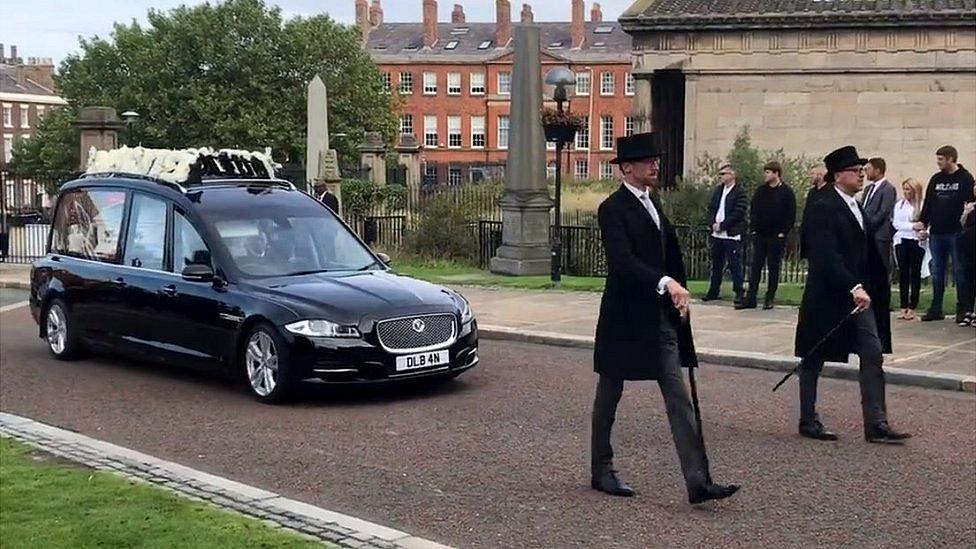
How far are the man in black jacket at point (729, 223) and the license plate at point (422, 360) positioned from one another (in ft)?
20.5

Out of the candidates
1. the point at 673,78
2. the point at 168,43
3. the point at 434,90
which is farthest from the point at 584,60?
the point at 673,78

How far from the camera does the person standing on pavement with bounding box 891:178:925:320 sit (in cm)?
1344

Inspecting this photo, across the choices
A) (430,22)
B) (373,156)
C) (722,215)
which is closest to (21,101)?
(430,22)

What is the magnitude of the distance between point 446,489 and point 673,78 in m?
23.1

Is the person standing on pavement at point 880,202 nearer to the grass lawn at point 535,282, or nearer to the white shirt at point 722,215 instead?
the grass lawn at point 535,282

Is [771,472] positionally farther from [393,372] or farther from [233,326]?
[233,326]

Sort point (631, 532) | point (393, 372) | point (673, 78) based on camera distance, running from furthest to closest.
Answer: point (673, 78) → point (393, 372) → point (631, 532)

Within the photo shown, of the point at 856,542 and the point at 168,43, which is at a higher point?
the point at 168,43

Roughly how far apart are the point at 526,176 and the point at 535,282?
7.02 ft

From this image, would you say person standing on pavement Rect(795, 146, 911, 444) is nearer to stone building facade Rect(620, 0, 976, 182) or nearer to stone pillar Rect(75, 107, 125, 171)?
stone building facade Rect(620, 0, 976, 182)

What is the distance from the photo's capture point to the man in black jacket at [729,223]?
1470 centimetres

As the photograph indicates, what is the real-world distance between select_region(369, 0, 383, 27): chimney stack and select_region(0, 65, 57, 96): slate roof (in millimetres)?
25729

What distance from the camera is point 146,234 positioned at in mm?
10805

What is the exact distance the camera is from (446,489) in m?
6.70
